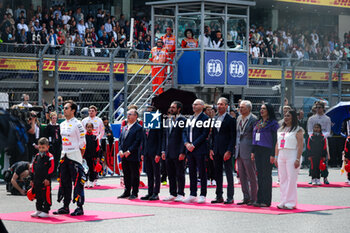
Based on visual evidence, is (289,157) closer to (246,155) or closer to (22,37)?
(246,155)

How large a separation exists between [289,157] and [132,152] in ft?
10.9

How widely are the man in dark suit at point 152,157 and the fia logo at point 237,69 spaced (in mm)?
8450

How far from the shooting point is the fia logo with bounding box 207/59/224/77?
21766mm

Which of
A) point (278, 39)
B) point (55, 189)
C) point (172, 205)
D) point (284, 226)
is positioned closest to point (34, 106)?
point (55, 189)

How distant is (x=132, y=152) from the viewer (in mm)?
14375

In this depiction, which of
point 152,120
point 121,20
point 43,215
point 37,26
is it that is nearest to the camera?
point 43,215

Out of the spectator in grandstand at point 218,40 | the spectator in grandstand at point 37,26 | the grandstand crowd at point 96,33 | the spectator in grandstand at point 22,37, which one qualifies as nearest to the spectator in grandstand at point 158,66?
the grandstand crowd at point 96,33

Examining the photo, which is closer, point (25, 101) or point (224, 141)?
point (224, 141)

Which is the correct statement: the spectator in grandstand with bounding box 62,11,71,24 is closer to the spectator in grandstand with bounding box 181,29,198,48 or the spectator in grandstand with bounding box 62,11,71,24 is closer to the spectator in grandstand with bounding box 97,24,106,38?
the spectator in grandstand with bounding box 97,24,106,38

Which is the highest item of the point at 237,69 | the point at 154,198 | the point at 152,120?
the point at 237,69

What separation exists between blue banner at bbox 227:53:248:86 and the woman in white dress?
9756 mm

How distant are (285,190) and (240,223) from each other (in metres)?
2.04

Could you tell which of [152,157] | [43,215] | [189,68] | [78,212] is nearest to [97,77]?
[189,68]

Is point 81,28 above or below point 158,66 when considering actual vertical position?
above
